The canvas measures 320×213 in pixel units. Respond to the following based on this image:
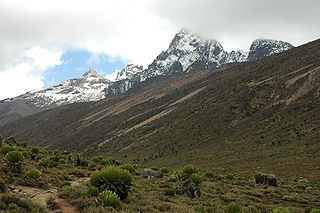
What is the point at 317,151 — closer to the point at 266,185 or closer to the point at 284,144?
the point at 284,144

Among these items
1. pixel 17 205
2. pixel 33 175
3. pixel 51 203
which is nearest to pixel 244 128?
pixel 33 175

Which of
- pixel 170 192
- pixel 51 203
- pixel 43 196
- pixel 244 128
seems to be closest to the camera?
pixel 51 203

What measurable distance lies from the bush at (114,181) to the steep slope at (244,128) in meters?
33.2

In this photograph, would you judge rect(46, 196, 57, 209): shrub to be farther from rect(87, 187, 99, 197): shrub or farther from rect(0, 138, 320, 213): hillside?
rect(87, 187, 99, 197): shrub

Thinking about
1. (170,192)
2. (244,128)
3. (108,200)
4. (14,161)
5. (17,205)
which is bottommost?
(170,192)

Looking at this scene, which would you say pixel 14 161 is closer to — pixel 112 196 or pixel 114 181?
pixel 114 181

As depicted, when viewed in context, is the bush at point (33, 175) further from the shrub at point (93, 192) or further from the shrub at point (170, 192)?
the shrub at point (170, 192)

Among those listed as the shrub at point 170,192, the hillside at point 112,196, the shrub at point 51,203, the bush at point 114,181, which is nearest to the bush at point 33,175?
the hillside at point 112,196

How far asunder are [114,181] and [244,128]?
74872 millimetres

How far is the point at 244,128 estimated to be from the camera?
8425 centimetres

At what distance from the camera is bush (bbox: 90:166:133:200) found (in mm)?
13273

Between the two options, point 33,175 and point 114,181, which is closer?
point 114,181

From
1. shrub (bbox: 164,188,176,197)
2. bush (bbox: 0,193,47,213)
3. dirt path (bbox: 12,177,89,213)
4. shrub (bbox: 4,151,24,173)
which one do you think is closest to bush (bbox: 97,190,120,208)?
dirt path (bbox: 12,177,89,213)

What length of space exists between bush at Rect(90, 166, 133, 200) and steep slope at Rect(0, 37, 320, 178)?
109 feet
